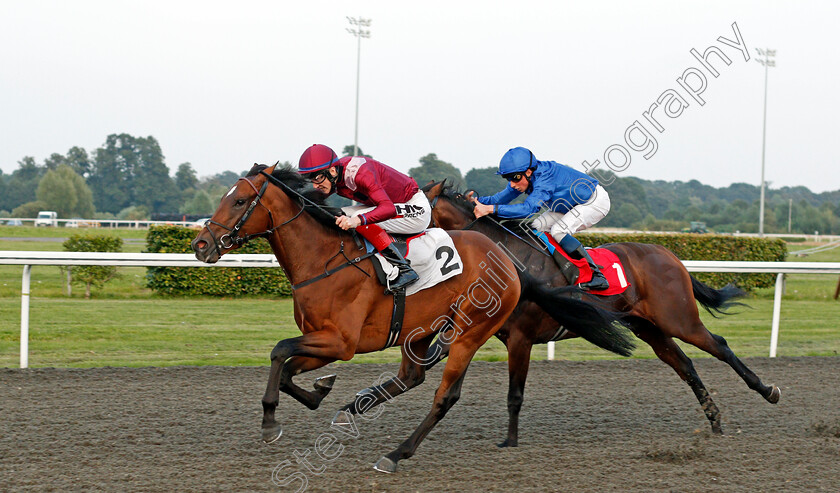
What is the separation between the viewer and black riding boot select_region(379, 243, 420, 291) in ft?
12.2

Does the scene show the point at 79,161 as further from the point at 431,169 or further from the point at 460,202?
the point at 460,202

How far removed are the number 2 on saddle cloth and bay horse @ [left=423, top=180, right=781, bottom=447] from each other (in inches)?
1.9

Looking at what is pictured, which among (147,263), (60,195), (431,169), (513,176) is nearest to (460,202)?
(513,176)

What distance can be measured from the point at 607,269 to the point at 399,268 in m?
1.57

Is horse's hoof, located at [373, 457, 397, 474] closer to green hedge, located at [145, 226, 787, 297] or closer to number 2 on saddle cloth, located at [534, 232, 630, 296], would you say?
number 2 on saddle cloth, located at [534, 232, 630, 296]

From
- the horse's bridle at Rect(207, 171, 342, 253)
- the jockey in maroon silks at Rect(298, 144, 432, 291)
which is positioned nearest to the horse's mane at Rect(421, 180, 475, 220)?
the jockey in maroon silks at Rect(298, 144, 432, 291)

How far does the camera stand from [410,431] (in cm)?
432

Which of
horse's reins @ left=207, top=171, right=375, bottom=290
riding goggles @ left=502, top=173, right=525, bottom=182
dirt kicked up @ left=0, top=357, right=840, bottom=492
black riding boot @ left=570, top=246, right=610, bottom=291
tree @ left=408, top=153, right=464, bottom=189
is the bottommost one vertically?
dirt kicked up @ left=0, top=357, right=840, bottom=492

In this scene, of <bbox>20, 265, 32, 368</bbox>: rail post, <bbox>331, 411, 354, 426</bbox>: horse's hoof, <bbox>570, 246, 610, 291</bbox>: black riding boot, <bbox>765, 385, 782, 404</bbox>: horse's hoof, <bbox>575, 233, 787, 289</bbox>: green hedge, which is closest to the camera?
<bbox>331, 411, 354, 426</bbox>: horse's hoof

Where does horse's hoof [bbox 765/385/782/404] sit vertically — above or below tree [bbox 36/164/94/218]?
below

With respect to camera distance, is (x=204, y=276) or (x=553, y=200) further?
(x=204, y=276)

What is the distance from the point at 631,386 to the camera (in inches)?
231

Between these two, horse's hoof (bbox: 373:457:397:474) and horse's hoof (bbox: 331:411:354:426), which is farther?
horse's hoof (bbox: 331:411:354:426)

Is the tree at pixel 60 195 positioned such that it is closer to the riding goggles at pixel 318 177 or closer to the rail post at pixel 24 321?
the rail post at pixel 24 321
